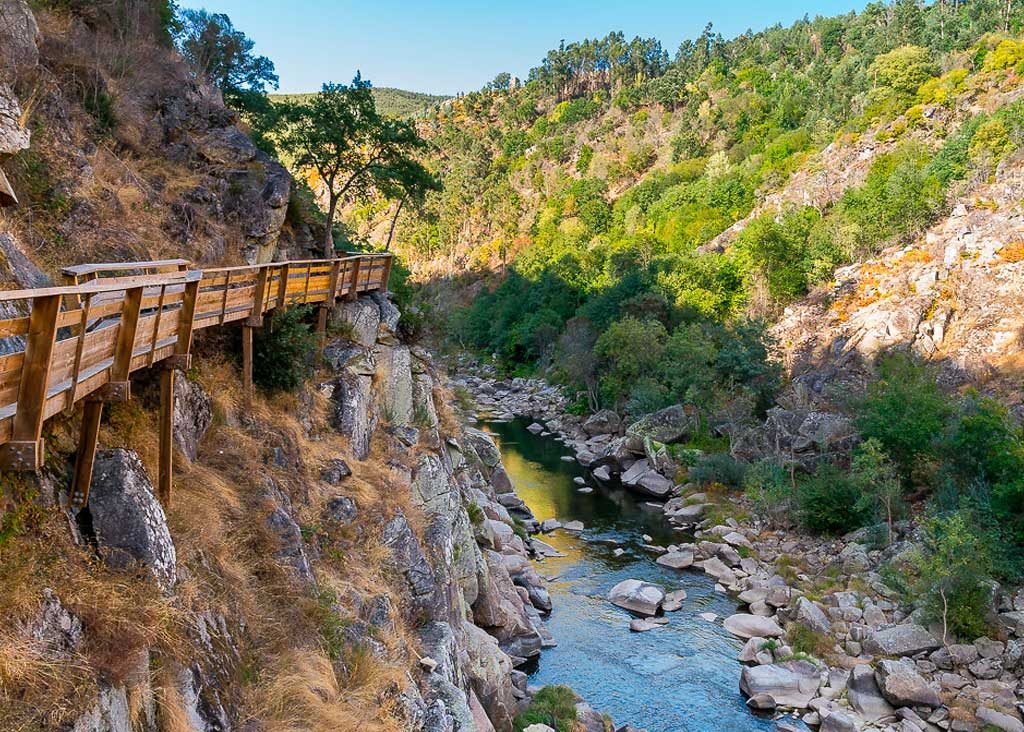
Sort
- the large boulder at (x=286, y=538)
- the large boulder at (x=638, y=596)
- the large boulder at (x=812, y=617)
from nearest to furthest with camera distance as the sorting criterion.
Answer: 1. the large boulder at (x=286, y=538)
2. the large boulder at (x=812, y=617)
3. the large boulder at (x=638, y=596)

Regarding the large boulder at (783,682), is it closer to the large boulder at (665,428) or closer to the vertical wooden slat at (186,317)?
the vertical wooden slat at (186,317)

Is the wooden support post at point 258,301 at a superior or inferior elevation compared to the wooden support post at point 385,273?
inferior

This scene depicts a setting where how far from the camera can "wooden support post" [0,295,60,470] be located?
6719 mm

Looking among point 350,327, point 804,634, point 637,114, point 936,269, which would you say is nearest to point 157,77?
point 350,327

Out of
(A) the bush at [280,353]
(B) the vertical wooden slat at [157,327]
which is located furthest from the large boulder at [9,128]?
(A) the bush at [280,353]

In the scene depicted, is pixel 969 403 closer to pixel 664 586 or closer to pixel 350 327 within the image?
pixel 664 586

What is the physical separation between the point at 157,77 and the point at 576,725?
24.1 metres

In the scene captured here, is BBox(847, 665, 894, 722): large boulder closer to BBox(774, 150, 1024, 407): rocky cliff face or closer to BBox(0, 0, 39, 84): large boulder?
BBox(774, 150, 1024, 407): rocky cliff face

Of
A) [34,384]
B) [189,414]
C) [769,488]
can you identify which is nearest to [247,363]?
[189,414]

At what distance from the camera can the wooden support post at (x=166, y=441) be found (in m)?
10.6

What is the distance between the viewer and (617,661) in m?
22.5

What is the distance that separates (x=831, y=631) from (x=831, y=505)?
30.1ft

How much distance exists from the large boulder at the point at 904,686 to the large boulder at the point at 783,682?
184 cm

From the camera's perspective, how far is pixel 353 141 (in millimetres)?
30562
